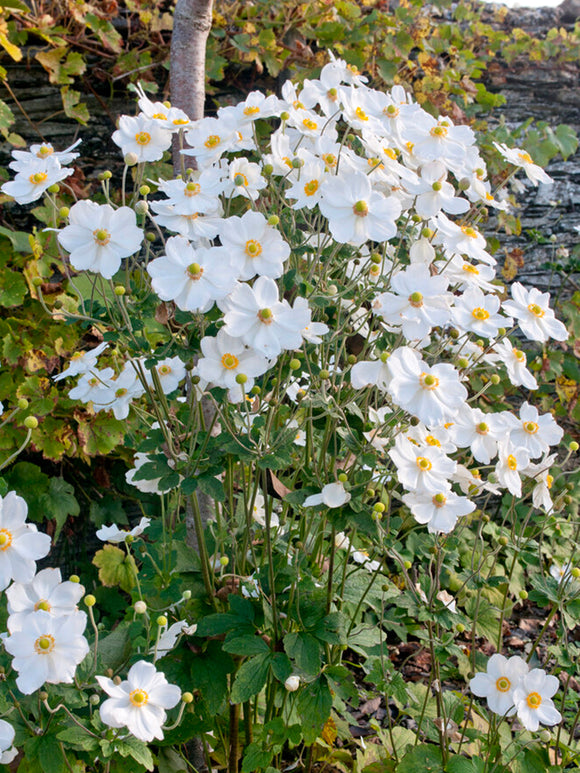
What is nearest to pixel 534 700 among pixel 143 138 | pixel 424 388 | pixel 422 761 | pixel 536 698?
pixel 536 698

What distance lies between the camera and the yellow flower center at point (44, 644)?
986mm

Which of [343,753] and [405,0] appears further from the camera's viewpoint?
[405,0]

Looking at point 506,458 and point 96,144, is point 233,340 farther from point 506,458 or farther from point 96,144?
point 96,144

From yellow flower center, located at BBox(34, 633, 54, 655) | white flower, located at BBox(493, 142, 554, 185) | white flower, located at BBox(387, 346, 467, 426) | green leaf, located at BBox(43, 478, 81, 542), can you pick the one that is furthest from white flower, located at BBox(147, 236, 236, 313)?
green leaf, located at BBox(43, 478, 81, 542)

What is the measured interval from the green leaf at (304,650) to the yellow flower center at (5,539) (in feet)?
1.87

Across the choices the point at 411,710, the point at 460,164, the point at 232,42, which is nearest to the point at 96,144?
the point at 232,42

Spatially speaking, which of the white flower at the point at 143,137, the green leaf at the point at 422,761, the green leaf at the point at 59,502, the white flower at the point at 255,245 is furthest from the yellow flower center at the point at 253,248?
the green leaf at the point at 59,502

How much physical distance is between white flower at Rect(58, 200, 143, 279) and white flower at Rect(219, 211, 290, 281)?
0.15 metres

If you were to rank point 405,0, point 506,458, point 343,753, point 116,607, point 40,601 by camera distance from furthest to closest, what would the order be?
point 405,0 < point 116,607 < point 343,753 < point 506,458 < point 40,601

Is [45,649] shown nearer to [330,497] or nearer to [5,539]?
[5,539]

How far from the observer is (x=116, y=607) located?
2.29 metres

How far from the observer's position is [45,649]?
994mm

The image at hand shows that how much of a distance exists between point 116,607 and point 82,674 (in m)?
1.16

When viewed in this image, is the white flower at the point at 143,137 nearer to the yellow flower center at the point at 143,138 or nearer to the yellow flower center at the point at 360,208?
the yellow flower center at the point at 143,138
